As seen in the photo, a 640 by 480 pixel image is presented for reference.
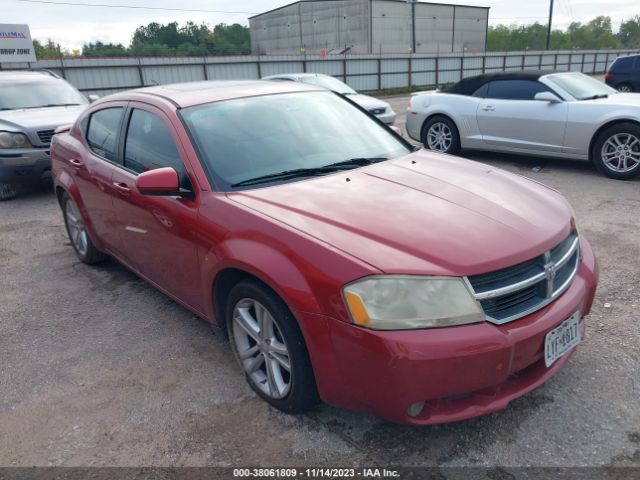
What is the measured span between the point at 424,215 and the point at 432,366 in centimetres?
78

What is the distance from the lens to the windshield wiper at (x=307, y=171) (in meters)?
2.86

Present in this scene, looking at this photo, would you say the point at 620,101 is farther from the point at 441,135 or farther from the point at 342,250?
the point at 342,250

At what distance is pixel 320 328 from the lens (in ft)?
7.07

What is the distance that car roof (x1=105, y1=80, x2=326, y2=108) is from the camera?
11.0 ft

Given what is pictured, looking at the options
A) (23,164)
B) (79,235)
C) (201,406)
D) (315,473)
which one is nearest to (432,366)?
(315,473)

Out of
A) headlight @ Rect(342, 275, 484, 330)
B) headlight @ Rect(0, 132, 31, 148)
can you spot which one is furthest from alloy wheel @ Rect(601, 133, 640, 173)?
headlight @ Rect(0, 132, 31, 148)

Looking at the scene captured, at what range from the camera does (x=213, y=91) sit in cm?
350

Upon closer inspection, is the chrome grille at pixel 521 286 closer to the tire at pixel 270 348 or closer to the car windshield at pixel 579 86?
the tire at pixel 270 348

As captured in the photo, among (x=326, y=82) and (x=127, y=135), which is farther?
(x=326, y=82)

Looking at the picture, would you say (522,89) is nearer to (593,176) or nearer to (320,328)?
(593,176)

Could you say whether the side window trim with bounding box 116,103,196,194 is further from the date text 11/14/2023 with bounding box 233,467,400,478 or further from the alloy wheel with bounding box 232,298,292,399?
the date text 11/14/2023 with bounding box 233,467,400,478

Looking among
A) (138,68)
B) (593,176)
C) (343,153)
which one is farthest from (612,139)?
(138,68)

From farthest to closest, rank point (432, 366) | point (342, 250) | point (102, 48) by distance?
point (102, 48) < point (342, 250) < point (432, 366)

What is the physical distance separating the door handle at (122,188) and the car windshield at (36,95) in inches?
229
